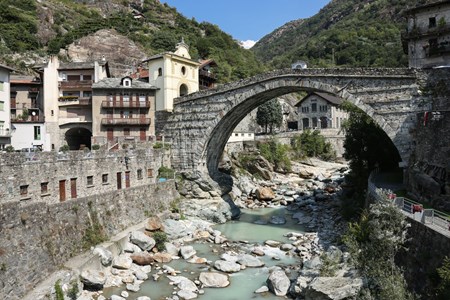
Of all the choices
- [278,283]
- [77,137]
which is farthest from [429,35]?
[77,137]

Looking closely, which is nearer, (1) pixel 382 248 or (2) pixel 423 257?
(2) pixel 423 257

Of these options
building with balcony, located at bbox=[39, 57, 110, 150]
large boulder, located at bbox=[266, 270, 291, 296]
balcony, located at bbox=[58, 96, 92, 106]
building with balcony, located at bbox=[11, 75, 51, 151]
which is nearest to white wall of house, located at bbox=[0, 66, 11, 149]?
building with balcony, located at bbox=[11, 75, 51, 151]

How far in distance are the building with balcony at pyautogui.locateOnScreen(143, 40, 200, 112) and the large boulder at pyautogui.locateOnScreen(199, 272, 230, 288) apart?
22.1 m

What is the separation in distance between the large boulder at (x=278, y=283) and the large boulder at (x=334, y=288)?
2.15 meters

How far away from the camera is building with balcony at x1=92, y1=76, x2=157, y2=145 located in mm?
39156

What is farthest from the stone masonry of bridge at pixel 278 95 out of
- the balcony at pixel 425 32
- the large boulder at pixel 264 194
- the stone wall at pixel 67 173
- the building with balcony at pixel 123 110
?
the balcony at pixel 425 32

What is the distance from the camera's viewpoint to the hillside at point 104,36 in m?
65.2

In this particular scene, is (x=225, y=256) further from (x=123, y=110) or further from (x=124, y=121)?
(x=123, y=110)

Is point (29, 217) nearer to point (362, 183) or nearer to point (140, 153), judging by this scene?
point (140, 153)

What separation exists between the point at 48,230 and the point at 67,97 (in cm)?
2683

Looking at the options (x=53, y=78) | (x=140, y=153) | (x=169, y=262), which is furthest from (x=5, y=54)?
(x=169, y=262)

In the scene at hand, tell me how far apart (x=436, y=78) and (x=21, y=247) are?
88.3 feet

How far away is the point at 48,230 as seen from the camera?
17641 mm

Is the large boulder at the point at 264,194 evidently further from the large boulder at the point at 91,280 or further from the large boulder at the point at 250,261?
the large boulder at the point at 91,280
